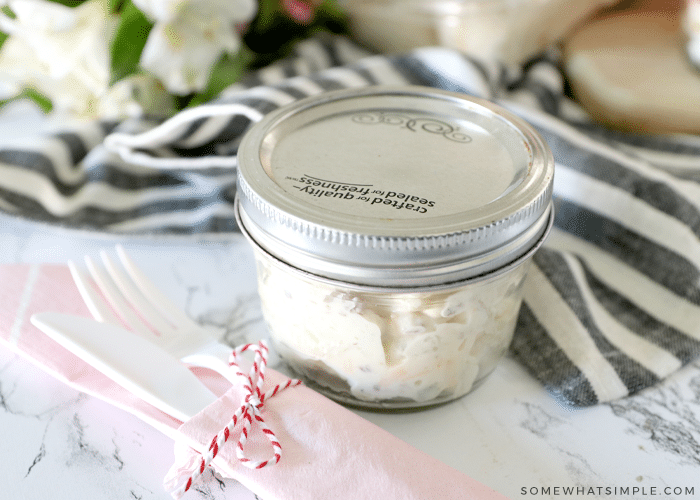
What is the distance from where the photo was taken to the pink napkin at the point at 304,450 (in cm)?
39

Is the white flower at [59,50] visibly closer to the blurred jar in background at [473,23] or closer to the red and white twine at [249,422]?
the blurred jar in background at [473,23]

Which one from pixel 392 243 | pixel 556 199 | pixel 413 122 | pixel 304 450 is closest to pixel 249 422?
pixel 304 450

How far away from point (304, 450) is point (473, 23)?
64 cm

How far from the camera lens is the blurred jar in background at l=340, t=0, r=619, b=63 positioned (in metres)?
0.83

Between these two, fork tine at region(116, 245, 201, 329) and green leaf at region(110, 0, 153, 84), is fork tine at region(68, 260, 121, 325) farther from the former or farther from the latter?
green leaf at region(110, 0, 153, 84)

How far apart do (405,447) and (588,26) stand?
829 millimetres

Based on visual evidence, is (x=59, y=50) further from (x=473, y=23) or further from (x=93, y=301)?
(x=473, y=23)

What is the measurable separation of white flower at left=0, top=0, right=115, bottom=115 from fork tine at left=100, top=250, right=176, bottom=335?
0.31 m

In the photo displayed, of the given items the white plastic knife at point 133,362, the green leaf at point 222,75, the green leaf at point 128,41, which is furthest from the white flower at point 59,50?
the white plastic knife at point 133,362

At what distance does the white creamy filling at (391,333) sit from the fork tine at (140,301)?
0.11 meters

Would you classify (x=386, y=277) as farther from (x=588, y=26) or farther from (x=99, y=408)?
(x=588, y=26)

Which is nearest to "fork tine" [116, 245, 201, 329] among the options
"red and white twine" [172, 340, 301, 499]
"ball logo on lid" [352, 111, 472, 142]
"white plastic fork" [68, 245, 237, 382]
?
"white plastic fork" [68, 245, 237, 382]

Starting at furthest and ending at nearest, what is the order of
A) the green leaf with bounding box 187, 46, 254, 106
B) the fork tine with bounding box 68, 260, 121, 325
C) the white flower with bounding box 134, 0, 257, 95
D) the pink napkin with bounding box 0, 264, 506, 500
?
the green leaf with bounding box 187, 46, 254, 106 < the white flower with bounding box 134, 0, 257, 95 < the fork tine with bounding box 68, 260, 121, 325 < the pink napkin with bounding box 0, 264, 506, 500

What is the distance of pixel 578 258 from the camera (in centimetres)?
64
